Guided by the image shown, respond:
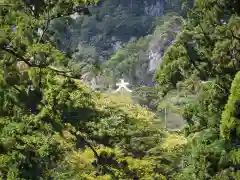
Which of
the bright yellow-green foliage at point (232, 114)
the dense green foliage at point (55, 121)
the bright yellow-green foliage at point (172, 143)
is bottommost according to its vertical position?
the bright yellow-green foliage at point (232, 114)

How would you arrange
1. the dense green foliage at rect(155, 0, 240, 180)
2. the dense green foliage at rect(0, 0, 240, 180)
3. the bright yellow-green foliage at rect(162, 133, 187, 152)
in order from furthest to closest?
1. the bright yellow-green foliage at rect(162, 133, 187, 152)
2. the dense green foliage at rect(155, 0, 240, 180)
3. the dense green foliage at rect(0, 0, 240, 180)

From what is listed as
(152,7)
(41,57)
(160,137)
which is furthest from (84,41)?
(41,57)

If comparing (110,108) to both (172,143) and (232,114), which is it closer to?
(172,143)

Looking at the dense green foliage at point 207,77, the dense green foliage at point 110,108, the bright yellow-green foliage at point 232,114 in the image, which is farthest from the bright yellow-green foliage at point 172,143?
the bright yellow-green foliage at point 232,114

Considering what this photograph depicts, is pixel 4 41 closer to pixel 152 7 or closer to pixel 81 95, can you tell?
pixel 81 95

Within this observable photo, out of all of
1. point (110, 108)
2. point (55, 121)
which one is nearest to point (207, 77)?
point (55, 121)

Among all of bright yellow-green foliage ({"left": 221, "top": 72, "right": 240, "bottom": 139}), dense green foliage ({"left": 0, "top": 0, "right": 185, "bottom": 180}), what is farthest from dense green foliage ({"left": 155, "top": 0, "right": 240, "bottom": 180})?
dense green foliage ({"left": 0, "top": 0, "right": 185, "bottom": 180})

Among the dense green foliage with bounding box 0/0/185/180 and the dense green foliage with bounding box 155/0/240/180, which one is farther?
the dense green foliage with bounding box 155/0/240/180

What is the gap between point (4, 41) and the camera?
12.7m

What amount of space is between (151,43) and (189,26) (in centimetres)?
7145

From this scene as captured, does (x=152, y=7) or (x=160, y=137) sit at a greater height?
(x=152, y=7)

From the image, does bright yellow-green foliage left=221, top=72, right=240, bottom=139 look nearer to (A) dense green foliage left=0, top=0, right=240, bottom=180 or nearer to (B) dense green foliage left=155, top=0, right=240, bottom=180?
(A) dense green foliage left=0, top=0, right=240, bottom=180

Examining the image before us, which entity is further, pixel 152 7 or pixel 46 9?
pixel 152 7

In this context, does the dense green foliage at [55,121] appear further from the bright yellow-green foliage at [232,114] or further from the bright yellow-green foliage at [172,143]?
the bright yellow-green foliage at [232,114]
